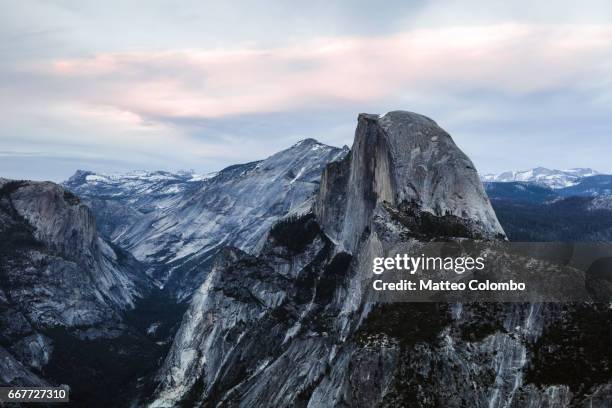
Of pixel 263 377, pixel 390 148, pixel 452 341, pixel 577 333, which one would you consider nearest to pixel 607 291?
pixel 577 333

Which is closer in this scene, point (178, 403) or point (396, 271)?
point (396, 271)

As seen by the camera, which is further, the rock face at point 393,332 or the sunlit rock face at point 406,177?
the sunlit rock face at point 406,177

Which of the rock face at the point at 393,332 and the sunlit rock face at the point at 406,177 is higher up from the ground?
the sunlit rock face at the point at 406,177

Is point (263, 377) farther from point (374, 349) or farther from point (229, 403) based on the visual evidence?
point (374, 349)

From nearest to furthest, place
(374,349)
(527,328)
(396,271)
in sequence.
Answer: (527,328) → (374,349) → (396,271)

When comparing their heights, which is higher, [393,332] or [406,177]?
[406,177]

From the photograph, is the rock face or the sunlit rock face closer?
the rock face

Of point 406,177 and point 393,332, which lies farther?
point 406,177

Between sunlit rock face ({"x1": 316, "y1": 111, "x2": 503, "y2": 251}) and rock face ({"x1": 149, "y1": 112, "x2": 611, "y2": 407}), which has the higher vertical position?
sunlit rock face ({"x1": 316, "y1": 111, "x2": 503, "y2": 251})
